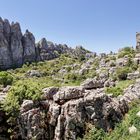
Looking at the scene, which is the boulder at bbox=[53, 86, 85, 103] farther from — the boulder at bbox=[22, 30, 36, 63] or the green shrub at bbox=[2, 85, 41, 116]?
the boulder at bbox=[22, 30, 36, 63]

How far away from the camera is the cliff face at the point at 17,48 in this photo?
137 meters

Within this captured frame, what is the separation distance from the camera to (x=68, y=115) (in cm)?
2814

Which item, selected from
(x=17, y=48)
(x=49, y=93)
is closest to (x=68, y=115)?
(x=49, y=93)

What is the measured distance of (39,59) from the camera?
5960 inches

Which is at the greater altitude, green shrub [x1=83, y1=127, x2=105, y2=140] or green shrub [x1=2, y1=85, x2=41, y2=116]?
green shrub [x1=2, y1=85, x2=41, y2=116]

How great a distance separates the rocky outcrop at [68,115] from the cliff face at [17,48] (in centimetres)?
10690

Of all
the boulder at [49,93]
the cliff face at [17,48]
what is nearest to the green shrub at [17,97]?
the boulder at [49,93]

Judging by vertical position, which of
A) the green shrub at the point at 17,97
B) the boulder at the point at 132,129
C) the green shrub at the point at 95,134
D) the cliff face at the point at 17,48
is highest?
the cliff face at the point at 17,48

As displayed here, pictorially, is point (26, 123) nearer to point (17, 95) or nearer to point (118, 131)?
point (17, 95)

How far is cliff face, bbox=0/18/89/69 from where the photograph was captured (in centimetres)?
13725

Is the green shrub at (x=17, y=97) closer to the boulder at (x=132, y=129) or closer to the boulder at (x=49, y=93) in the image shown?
the boulder at (x=49, y=93)

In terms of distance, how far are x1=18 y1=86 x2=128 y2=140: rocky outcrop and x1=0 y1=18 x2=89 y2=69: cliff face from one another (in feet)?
351

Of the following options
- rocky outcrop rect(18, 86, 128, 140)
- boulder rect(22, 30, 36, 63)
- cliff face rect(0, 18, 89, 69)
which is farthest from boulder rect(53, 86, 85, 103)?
boulder rect(22, 30, 36, 63)

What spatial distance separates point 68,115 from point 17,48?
Answer: 119 meters
